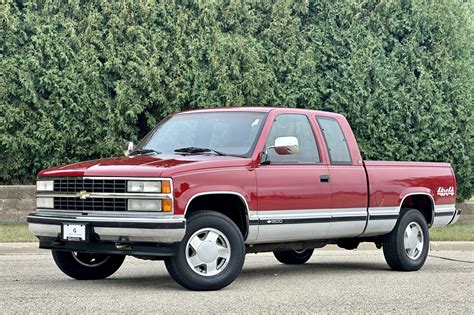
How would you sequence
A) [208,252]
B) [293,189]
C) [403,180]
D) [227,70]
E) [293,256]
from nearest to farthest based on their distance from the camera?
[208,252] < [293,189] < [403,180] < [293,256] < [227,70]

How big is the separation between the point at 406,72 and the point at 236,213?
11010 mm

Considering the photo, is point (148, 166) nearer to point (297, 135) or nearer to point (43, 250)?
point (297, 135)

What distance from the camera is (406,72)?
20.1 m

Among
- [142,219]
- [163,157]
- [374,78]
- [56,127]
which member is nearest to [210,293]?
[142,219]

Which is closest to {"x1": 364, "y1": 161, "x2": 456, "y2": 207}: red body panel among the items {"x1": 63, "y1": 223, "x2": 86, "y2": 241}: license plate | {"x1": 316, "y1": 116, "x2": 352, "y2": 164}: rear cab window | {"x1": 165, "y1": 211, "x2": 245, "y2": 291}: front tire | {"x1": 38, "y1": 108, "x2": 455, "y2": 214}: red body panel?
{"x1": 38, "y1": 108, "x2": 455, "y2": 214}: red body panel

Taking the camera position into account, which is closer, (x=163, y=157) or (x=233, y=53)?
(x=163, y=157)

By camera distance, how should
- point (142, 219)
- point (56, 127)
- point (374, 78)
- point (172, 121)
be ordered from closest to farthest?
point (142, 219) → point (172, 121) → point (56, 127) → point (374, 78)

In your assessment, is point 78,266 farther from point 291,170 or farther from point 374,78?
point 374,78

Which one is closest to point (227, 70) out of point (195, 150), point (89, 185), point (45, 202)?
point (195, 150)

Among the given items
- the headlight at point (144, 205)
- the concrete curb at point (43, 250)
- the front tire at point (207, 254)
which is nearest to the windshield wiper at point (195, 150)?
the front tire at point (207, 254)

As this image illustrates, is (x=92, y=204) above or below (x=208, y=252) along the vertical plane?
above

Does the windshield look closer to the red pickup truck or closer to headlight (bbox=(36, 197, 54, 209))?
the red pickup truck

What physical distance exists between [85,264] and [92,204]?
121 cm

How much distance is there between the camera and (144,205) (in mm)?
9133
